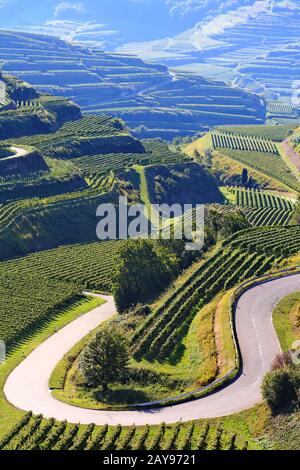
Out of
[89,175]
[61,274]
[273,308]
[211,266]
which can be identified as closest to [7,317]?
[61,274]

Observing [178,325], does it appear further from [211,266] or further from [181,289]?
[211,266]

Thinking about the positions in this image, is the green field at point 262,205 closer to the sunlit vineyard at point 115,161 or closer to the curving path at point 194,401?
the sunlit vineyard at point 115,161

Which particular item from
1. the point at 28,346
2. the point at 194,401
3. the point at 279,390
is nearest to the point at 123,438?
the point at 194,401

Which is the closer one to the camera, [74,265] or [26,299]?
[26,299]

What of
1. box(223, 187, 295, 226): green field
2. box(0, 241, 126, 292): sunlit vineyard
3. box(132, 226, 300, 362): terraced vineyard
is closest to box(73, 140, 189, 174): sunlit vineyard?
box(223, 187, 295, 226): green field

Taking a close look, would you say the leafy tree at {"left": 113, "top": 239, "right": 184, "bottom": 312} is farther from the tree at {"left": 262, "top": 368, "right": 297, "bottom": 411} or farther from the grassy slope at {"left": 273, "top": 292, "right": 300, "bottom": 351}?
the tree at {"left": 262, "top": 368, "right": 297, "bottom": 411}

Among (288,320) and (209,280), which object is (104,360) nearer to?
(288,320)
